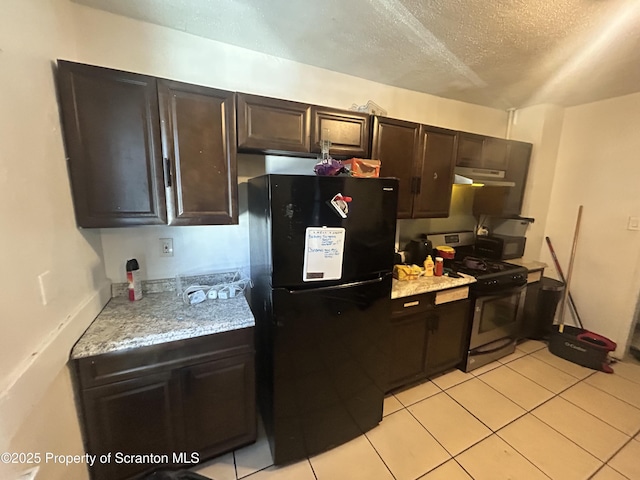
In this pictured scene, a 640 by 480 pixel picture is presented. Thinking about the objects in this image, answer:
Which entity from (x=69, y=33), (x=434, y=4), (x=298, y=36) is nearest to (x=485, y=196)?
(x=434, y=4)

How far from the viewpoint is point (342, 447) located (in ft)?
5.50

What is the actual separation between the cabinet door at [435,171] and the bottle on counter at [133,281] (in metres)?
2.04

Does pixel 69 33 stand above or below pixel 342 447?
above

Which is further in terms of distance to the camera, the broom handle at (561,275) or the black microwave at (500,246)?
the broom handle at (561,275)

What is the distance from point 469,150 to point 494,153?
37 centimetres

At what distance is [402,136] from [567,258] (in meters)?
2.52

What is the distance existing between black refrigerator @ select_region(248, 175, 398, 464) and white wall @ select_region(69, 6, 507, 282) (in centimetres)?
41

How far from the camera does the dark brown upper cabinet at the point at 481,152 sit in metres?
2.33

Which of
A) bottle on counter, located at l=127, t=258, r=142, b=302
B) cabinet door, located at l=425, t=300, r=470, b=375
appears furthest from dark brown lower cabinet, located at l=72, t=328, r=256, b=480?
cabinet door, located at l=425, t=300, r=470, b=375

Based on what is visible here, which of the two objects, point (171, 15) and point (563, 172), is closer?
point (171, 15)

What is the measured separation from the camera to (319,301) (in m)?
1.43

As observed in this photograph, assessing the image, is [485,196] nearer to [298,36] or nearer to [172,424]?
[298,36]

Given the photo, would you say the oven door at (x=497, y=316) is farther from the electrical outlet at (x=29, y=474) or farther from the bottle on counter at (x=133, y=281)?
the electrical outlet at (x=29, y=474)

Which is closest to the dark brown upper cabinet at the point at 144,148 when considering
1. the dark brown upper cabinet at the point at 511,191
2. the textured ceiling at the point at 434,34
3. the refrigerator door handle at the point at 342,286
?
the textured ceiling at the point at 434,34
